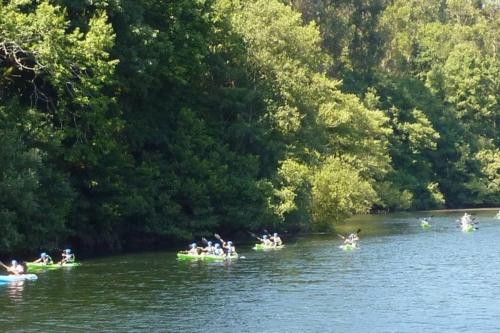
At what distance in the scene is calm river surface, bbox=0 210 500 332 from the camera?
31.4 metres

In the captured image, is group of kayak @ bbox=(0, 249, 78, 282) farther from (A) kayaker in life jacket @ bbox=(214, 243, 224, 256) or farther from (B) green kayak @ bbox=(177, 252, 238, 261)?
(A) kayaker in life jacket @ bbox=(214, 243, 224, 256)

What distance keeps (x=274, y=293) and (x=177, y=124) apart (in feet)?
74.5

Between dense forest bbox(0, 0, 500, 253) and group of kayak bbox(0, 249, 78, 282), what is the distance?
3.29 feet

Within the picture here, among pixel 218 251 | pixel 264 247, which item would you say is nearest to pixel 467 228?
pixel 264 247

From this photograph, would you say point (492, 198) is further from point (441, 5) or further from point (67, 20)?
point (67, 20)

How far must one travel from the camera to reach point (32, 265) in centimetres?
4456

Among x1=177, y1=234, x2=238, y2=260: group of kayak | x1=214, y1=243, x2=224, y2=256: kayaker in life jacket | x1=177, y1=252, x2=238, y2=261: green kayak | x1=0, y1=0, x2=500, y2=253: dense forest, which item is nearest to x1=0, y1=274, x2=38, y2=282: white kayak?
x1=0, y1=0, x2=500, y2=253: dense forest

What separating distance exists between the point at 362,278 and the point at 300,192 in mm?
20629

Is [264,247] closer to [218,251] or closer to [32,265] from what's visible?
[218,251]

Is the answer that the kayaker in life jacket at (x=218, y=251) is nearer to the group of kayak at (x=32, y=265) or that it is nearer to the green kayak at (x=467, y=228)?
the group of kayak at (x=32, y=265)

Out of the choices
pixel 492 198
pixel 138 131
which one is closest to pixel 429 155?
pixel 492 198

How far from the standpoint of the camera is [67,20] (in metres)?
48.1

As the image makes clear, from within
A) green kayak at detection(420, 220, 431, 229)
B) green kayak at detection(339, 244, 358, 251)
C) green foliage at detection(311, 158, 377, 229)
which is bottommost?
green kayak at detection(339, 244, 358, 251)

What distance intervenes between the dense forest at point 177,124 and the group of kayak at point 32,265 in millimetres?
1001
